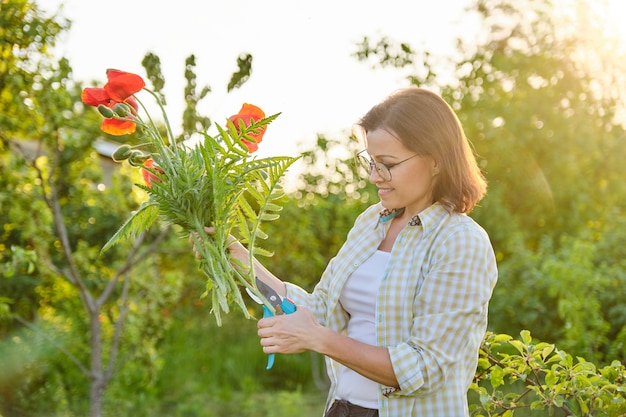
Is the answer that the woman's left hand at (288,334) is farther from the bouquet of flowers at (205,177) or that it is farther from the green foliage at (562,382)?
the green foliage at (562,382)

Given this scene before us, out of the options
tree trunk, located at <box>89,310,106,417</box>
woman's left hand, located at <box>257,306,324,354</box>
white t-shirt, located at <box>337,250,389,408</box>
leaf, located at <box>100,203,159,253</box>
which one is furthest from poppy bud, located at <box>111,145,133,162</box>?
tree trunk, located at <box>89,310,106,417</box>

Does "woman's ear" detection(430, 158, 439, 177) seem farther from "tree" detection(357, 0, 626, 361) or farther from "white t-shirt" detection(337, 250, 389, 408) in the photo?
"tree" detection(357, 0, 626, 361)

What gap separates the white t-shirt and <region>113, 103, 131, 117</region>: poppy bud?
0.68 meters

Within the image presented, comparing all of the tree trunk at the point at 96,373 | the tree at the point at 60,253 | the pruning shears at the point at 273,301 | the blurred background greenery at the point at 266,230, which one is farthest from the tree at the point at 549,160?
Result: the pruning shears at the point at 273,301

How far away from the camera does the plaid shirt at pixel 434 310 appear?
5.81 feet

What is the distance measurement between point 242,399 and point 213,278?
503 centimetres

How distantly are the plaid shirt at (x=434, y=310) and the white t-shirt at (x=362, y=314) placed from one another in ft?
0.23

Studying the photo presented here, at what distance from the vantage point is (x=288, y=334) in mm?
1776

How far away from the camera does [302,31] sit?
3889 millimetres

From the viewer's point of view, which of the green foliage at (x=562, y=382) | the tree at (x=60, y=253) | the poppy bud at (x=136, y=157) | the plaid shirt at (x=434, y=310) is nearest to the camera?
the plaid shirt at (x=434, y=310)

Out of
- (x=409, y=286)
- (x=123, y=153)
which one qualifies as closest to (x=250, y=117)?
(x=123, y=153)

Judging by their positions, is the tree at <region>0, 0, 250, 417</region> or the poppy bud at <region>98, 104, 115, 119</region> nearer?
the poppy bud at <region>98, 104, 115, 119</region>

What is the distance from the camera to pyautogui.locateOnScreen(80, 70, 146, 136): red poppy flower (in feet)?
6.28

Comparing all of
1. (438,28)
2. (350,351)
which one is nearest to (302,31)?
(350,351)
